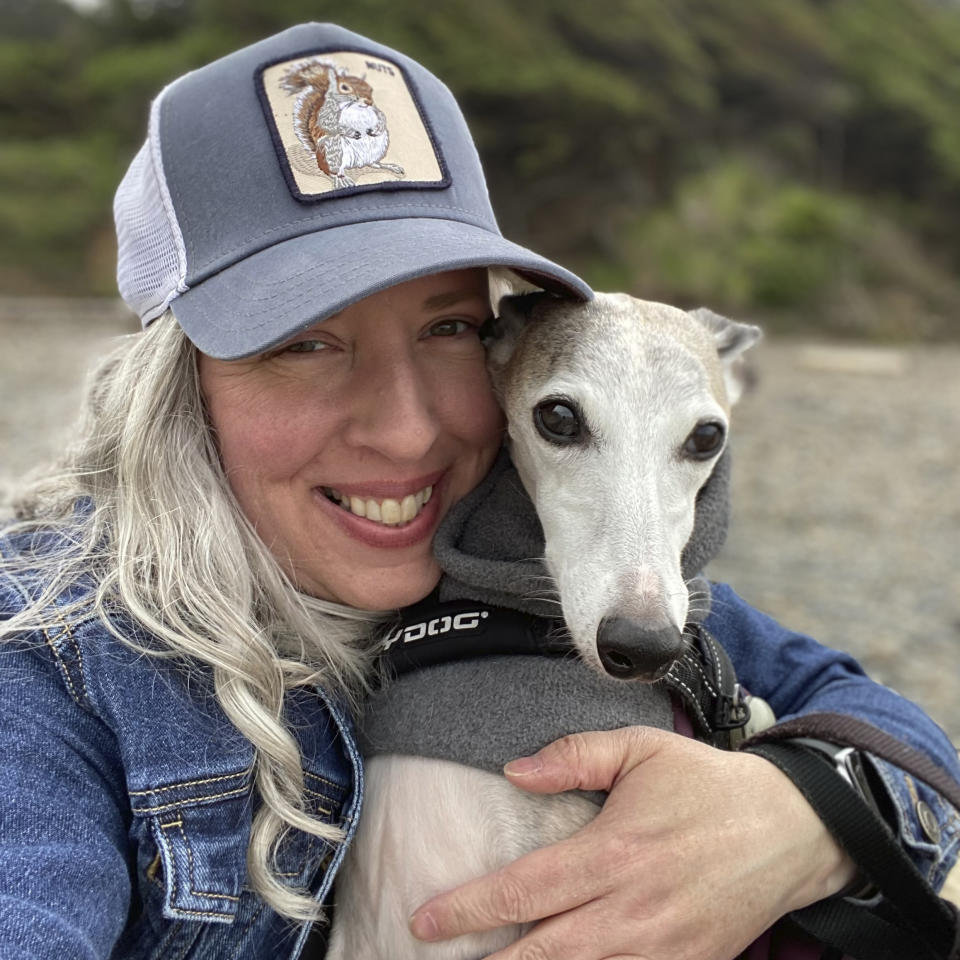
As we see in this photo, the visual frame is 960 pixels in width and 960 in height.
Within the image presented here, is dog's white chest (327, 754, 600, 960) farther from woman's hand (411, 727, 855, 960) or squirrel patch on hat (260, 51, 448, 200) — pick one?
squirrel patch on hat (260, 51, 448, 200)

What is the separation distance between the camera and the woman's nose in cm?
163

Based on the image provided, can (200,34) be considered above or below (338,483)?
below

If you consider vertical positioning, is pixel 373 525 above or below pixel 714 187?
above

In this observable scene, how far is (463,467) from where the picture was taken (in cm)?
188

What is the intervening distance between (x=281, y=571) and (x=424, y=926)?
25.1 inches

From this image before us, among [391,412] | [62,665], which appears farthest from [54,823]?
[391,412]

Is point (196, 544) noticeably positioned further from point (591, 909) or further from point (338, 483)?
point (591, 909)

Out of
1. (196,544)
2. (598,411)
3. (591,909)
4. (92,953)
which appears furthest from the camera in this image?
(598,411)

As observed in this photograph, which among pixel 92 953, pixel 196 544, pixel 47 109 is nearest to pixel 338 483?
pixel 196 544

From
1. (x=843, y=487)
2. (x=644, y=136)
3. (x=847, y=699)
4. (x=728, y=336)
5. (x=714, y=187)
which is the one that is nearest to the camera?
(x=847, y=699)

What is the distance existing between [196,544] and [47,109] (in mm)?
27454

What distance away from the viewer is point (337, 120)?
63.2 inches

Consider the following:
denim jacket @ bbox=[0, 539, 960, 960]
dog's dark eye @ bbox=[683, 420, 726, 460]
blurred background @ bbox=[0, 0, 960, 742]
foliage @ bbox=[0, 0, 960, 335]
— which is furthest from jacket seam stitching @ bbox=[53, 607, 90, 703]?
foliage @ bbox=[0, 0, 960, 335]

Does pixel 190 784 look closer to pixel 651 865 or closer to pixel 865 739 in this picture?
pixel 651 865
